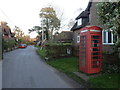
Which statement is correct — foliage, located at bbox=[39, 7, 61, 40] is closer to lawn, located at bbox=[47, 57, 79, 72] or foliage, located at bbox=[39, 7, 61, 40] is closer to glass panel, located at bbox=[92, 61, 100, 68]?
lawn, located at bbox=[47, 57, 79, 72]

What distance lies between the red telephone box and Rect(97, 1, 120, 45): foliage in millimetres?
742

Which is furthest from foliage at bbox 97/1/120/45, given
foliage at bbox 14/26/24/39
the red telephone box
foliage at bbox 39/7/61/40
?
foliage at bbox 14/26/24/39

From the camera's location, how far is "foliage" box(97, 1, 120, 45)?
244 inches

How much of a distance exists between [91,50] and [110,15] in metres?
2.07

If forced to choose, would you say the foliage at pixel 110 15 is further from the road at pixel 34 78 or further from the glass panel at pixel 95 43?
the road at pixel 34 78

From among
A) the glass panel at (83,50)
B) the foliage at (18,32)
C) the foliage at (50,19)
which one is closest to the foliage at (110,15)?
the glass panel at (83,50)

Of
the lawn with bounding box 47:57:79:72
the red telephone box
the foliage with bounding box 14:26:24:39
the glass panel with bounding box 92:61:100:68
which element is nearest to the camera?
the red telephone box

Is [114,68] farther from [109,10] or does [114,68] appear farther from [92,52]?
[109,10]

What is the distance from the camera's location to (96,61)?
7.57 m

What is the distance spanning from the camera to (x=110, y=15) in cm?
A: 673

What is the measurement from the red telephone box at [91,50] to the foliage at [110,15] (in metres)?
0.74

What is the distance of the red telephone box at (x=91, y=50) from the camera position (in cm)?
730

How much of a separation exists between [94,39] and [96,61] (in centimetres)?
126

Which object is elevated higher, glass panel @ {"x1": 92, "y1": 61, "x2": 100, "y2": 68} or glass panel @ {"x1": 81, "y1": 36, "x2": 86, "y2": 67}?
glass panel @ {"x1": 81, "y1": 36, "x2": 86, "y2": 67}
